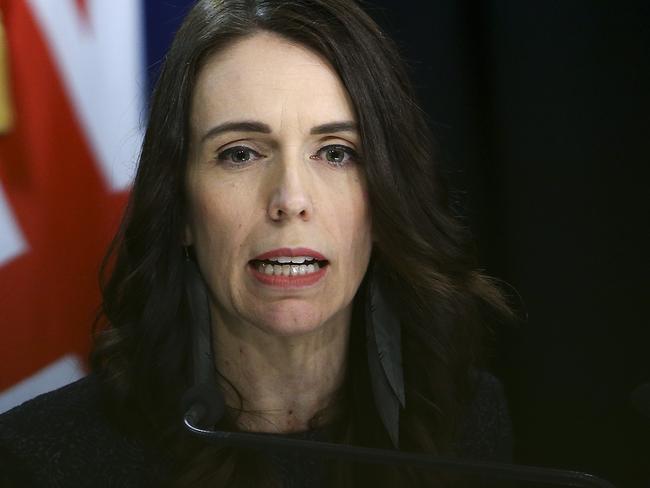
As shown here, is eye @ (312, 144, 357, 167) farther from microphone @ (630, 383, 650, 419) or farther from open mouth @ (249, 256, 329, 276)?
microphone @ (630, 383, 650, 419)

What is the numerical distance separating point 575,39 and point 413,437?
592 mm

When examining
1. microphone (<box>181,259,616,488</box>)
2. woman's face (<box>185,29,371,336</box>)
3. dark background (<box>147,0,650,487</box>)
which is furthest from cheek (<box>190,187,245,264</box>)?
dark background (<box>147,0,650,487</box>)

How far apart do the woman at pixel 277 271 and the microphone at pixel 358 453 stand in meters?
0.17

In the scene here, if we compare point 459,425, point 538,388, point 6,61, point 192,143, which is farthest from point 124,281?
point 538,388

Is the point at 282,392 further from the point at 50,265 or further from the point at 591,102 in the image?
the point at 591,102

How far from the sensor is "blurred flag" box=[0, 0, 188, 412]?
1.17m

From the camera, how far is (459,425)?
1147mm

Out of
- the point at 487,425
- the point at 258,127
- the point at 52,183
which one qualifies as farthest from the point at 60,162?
the point at 487,425

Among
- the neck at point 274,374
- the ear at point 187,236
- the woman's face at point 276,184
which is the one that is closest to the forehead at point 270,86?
the woman's face at point 276,184

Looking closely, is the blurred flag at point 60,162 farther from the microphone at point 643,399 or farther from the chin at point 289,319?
the microphone at point 643,399

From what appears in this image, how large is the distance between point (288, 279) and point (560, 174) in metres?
0.50

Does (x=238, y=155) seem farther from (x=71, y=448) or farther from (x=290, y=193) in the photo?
(x=71, y=448)

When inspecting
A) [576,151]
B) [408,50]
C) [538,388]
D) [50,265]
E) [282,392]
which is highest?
[408,50]

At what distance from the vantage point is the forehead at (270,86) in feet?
3.14
